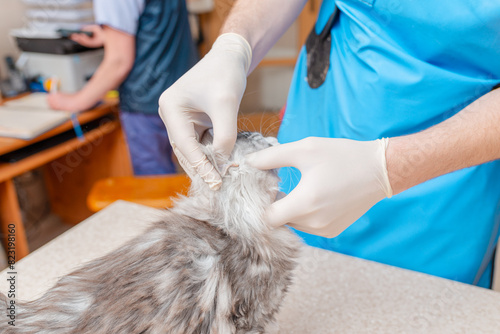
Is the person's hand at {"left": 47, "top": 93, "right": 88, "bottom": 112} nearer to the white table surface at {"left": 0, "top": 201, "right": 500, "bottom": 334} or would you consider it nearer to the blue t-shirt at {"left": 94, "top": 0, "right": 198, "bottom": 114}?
the blue t-shirt at {"left": 94, "top": 0, "right": 198, "bottom": 114}

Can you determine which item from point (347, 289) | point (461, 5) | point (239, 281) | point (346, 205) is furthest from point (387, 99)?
point (239, 281)

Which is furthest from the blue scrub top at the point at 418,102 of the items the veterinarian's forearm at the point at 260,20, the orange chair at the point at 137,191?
the orange chair at the point at 137,191

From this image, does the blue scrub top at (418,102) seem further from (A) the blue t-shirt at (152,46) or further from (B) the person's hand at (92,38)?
(B) the person's hand at (92,38)

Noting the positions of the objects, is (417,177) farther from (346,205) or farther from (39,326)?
(39,326)

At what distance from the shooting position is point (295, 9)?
47.6 inches

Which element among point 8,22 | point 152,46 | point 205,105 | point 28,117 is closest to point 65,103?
point 28,117

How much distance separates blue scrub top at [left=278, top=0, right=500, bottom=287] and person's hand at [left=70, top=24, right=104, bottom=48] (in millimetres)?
1933

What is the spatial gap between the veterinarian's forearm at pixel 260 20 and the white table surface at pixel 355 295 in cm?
56

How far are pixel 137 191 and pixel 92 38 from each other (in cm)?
114

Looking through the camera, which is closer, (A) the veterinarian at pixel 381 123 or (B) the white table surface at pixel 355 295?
(A) the veterinarian at pixel 381 123

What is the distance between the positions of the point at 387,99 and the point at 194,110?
504mm

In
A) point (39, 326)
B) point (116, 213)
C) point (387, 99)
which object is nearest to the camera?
point (39, 326)

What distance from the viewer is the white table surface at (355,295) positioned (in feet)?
2.96

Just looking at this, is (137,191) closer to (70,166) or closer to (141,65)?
(141,65)
